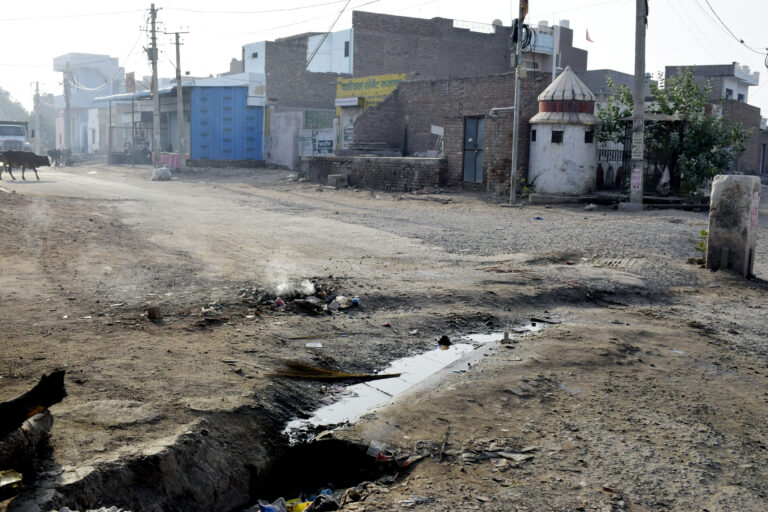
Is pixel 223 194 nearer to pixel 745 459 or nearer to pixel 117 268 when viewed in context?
pixel 117 268

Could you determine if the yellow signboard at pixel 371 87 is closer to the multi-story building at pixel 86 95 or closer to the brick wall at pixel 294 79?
the brick wall at pixel 294 79

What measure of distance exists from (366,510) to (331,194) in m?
17.7

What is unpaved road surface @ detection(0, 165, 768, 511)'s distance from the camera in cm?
316

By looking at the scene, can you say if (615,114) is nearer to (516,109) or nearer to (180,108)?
(516,109)

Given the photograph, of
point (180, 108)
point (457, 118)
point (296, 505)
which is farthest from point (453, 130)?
point (296, 505)

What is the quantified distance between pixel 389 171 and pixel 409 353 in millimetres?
16687

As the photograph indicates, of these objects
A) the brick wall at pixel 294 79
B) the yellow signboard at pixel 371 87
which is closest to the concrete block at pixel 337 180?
the yellow signboard at pixel 371 87

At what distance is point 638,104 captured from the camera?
50.7 feet

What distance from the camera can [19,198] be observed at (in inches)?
582

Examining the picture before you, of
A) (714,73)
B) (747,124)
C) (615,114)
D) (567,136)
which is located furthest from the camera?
(714,73)

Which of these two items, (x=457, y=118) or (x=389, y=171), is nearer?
(x=457, y=118)

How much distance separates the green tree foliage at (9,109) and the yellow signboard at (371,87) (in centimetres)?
7417

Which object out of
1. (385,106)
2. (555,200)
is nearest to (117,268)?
(555,200)

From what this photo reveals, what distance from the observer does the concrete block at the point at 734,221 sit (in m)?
7.97
